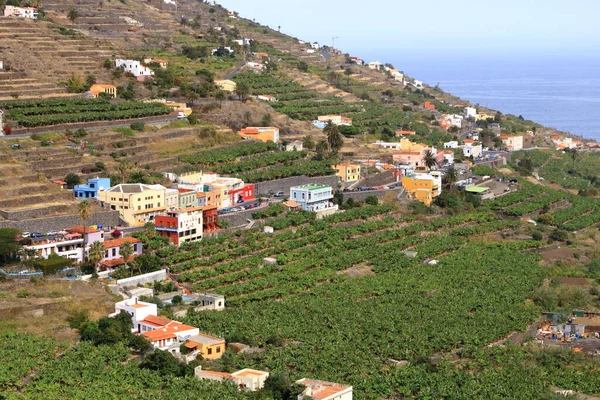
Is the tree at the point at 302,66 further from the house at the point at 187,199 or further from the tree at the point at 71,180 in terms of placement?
the tree at the point at 71,180

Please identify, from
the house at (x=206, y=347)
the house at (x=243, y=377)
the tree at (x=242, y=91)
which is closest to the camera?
the house at (x=243, y=377)

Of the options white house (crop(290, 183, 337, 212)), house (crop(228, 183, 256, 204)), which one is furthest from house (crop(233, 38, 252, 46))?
house (crop(228, 183, 256, 204))

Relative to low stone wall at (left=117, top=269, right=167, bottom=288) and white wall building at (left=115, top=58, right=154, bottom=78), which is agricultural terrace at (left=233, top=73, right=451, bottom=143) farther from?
low stone wall at (left=117, top=269, right=167, bottom=288)

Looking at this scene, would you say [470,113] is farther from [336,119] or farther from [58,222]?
[58,222]

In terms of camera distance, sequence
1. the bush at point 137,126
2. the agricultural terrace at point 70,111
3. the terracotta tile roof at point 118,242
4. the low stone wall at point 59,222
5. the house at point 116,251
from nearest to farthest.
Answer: the house at point 116,251 < the terracotta tile roof at point 118,242 < the low stone wall at point 59,222 < the agricultural terrace at point 70,111 < the bush at point 137,126

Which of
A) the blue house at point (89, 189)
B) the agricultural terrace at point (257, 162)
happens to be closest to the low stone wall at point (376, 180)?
the agricultural terrace at point (257, 162)

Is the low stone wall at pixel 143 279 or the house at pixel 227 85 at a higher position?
the house at pixel 227 85

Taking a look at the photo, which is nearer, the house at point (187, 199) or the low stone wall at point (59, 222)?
the low stone wall at point (59, 222)

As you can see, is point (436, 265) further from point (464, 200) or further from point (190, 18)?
point (190, 18)
